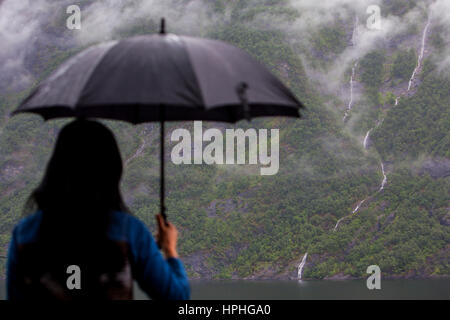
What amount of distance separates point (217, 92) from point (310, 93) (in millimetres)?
78015

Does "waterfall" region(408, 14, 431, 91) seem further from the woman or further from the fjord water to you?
the woman

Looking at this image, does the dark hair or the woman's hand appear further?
the woman's hand

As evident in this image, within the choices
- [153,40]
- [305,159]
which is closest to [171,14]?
[305,159]

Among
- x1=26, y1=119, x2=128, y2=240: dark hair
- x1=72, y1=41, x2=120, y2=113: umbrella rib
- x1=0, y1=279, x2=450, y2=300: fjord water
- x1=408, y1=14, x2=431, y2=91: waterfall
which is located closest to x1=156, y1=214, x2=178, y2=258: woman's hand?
x1=26, y1=119, x2=128, y2=240: dark hair

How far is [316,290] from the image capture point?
4434 centimetres

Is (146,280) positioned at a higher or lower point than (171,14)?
lower

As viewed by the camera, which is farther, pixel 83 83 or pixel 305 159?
pixel 305 159

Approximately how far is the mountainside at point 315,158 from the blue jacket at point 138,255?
51.9 m

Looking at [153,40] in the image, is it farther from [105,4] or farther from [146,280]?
[105,4]

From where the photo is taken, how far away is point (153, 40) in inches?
121

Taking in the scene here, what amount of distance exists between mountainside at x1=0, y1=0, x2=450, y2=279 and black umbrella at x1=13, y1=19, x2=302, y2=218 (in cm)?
5156

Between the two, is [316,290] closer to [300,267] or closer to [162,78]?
[300,267]

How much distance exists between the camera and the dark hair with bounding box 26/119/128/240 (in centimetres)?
266

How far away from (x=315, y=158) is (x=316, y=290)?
26.4m
